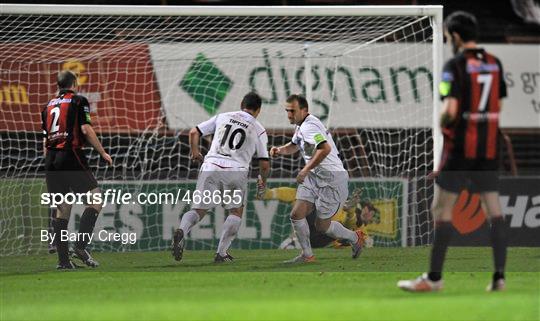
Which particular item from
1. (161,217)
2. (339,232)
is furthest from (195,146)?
(161,217)

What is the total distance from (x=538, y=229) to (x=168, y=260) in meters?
5.28

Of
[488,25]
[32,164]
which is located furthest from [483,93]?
[488,25]

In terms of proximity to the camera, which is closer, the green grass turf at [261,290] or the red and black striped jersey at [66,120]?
the green grass turf at [261,290]

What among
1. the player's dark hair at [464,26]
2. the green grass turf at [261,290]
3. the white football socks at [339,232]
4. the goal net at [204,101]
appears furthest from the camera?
the goal net at [204,101]

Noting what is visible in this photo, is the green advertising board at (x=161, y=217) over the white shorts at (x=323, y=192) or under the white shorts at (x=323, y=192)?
under

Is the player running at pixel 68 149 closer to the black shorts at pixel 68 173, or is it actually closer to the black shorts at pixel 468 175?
the black shorts at pixel 68 173

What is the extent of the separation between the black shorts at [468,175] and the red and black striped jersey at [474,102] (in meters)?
0.05

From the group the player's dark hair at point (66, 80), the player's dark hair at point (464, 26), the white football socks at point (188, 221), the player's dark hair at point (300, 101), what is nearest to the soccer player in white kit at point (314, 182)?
the player's dark hair at point (300, 101)

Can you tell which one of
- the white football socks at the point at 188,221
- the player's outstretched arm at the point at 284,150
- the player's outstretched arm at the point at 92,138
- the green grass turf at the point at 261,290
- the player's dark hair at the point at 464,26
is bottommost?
the green grass turf at the point at 261,290

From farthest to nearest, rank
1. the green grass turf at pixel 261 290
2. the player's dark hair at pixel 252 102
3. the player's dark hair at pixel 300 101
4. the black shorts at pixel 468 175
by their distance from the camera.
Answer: the player's dark hair at pixel 252 102, the player's dark hair at pixel 300 101, the black shorts at pixel 468 175, the green grass turf at pixel 261 290

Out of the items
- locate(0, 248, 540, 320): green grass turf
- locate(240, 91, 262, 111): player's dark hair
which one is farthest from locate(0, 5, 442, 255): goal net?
locate(240, 91, 262, 111): player's dark hair

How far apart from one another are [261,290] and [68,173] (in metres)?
3.23

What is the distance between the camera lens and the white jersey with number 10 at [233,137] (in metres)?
11.7

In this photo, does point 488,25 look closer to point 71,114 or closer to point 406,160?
point 406,160
